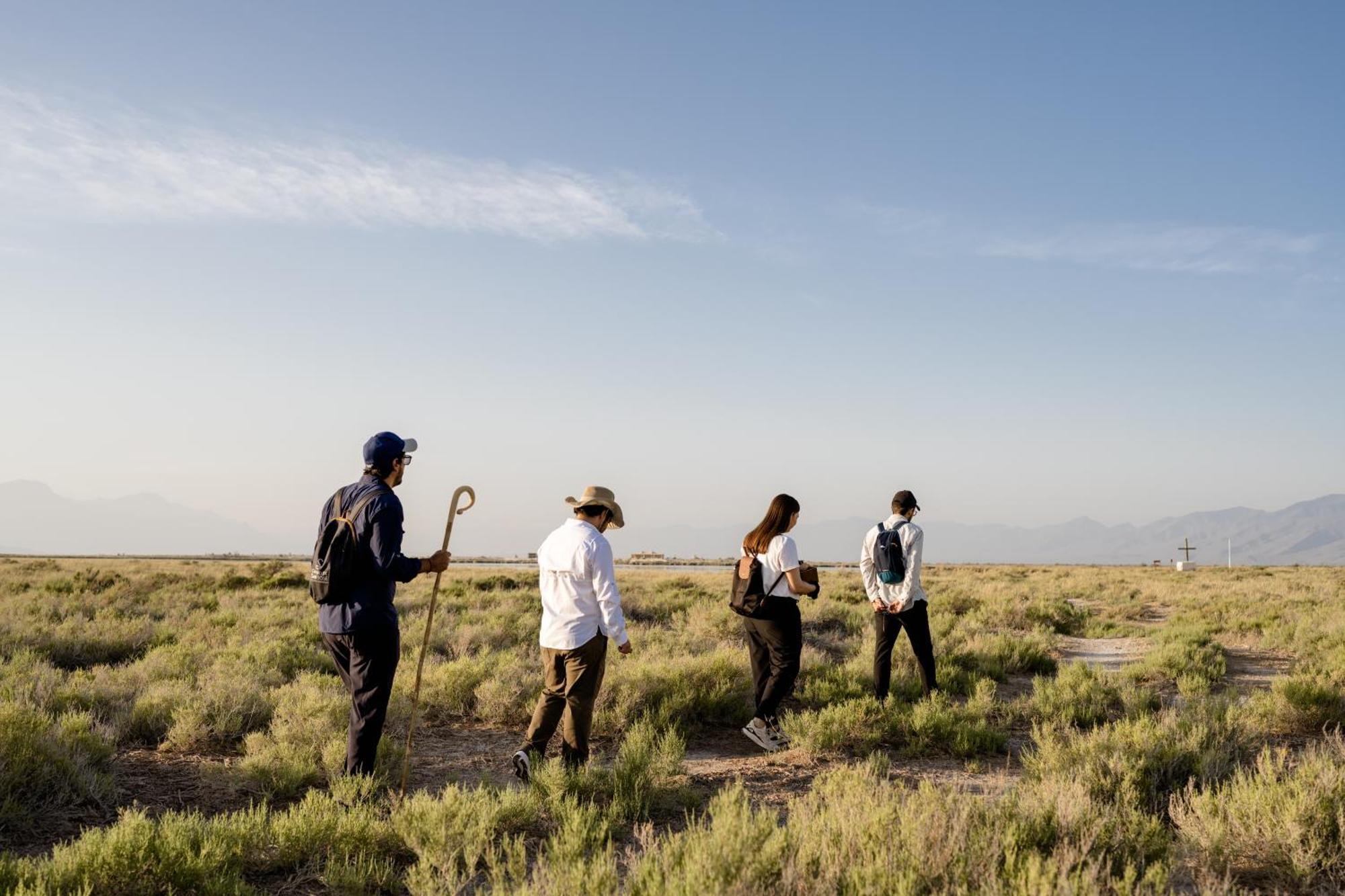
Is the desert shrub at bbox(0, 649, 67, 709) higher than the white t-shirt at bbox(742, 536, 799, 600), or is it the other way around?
the white t-shirt at bbox(742, 536, 799, 600)

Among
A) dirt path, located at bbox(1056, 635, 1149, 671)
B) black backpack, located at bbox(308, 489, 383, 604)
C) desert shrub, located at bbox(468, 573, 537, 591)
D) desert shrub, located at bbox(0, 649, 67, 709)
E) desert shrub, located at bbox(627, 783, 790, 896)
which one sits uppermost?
black backpack, located at bbox(308, 489, 383, 604)

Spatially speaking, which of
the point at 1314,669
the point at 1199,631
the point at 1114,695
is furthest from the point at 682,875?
the point at 1199,631

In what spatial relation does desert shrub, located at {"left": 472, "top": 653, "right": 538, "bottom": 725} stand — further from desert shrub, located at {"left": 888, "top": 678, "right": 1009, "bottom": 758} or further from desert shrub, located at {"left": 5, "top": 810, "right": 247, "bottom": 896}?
desert shrub, located at {"left": 5, "top": 810, "right": 247, "bottom": 896}

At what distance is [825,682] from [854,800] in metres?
5.11

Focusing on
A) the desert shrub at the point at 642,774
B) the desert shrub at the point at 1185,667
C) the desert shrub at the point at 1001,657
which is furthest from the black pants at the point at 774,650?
the desert shrub at the point at 1185,667

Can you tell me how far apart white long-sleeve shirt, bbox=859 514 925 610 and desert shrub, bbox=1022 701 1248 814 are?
1.76 meters

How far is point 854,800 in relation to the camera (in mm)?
4957

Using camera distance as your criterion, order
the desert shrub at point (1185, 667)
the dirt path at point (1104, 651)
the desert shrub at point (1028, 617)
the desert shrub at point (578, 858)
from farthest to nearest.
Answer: the desert shrub at point (1028, 617) < the dirt path at point (1104, 651) < the desert shrub at point (1185, 667) < the desert shrub at point (578, 858)

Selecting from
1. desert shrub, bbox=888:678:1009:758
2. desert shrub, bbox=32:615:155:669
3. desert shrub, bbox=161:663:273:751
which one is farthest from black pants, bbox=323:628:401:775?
desert shrub, bbox=32:615:155:669

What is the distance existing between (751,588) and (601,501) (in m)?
2.09

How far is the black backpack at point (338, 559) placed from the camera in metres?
5.41

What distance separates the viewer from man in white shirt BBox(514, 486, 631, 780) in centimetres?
604

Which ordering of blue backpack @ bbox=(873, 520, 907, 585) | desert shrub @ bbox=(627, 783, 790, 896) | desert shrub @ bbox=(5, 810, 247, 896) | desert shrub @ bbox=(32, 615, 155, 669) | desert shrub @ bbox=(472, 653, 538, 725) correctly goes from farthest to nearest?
desert shrub @ bbox=(32, 615, 155, 669) < desert shrub @ bbox=(472, 653, 538, 725) < blue backpack @ bbox=(873, 520, 907, 585) < desert shrub @ bbox=(5, 810, 247, 896) < desert shrub @ bbox=(627, 783, 790, 896)

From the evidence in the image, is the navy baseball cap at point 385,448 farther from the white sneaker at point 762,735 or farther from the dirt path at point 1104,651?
the dirt path at point 1104,651
